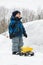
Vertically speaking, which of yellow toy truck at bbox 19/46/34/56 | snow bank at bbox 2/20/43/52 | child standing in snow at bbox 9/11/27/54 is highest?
child standing in snow at bbox 9/11/27/54

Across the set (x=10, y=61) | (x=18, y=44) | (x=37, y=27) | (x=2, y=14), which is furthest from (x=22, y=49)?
(x=2, y=14)

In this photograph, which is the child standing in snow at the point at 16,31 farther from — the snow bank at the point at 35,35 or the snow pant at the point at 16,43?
the snow bank at the point at 35,35

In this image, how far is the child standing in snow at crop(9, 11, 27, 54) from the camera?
6445mm

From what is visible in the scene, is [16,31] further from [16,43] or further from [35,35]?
[35,35]

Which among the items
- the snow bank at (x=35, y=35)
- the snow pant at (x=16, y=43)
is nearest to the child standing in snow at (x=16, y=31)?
the snow pant at (x=16, y=43)

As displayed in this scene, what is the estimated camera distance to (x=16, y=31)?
6492mm

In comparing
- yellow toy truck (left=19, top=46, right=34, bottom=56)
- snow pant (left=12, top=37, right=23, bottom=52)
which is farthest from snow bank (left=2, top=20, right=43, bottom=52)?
yellow toy truck (left=19, top=46, right=34, bottom=56)

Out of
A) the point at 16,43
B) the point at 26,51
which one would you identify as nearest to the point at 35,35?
the point at 16,43

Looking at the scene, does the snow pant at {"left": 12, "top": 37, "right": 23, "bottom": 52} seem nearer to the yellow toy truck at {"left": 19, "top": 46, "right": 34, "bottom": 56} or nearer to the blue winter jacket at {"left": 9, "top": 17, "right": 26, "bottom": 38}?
the blue winter jacket at {"left": 9, "top": 17, "right": 26, "bottom": 38}

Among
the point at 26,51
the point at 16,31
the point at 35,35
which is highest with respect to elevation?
the point at 16,31

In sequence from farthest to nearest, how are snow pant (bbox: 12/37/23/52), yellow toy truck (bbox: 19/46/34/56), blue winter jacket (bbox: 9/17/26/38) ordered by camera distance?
snow pant (bbox: 12/37/23/52) → blue winter jacket (bbox: 9/17/26/38) → yellow toy truck (bbox: 19/46/34/56)

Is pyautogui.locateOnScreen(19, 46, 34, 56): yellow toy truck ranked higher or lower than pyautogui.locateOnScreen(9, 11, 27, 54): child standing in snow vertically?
lower

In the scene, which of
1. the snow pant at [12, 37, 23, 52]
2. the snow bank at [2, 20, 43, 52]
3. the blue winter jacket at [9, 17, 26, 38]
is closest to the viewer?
the blue winter jacket at [9, 17, 26, 38]

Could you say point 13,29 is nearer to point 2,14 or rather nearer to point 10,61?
point 10,61
